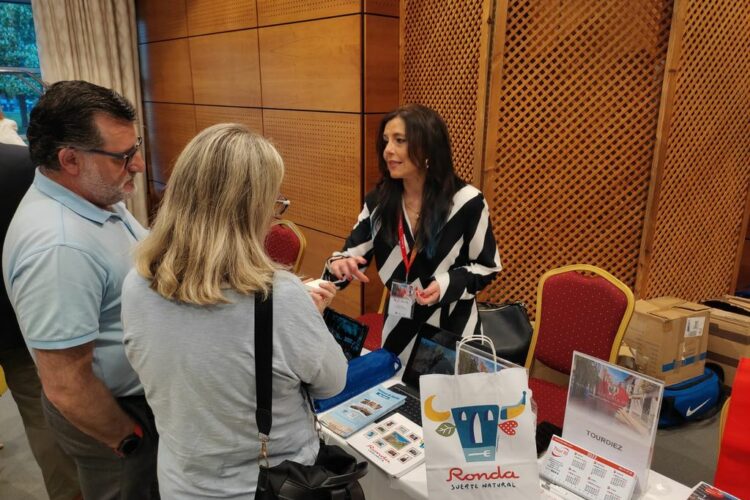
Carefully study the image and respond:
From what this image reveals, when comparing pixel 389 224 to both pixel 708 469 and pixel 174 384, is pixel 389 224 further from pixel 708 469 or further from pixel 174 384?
pixel 708 469

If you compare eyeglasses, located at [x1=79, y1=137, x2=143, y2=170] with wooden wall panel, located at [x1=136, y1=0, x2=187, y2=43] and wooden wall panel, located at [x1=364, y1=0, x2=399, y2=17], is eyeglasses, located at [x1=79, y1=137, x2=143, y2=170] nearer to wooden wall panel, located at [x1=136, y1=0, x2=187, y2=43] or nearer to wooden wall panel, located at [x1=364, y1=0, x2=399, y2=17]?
wooden wall panel, located at [x1=364, y1=0, x2=399, y2=17]

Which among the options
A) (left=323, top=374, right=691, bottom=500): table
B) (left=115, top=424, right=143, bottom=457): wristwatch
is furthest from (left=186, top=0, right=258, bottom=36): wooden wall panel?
(left=323, top=374, right=691, bottom=500): table

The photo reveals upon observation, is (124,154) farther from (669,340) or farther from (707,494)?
(669,340)

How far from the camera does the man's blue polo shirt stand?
3.88 feet

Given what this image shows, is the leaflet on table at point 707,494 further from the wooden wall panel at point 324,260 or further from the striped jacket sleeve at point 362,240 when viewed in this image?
the wooden wall panel at point 324,260

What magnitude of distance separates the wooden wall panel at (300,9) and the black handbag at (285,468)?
2938 mm

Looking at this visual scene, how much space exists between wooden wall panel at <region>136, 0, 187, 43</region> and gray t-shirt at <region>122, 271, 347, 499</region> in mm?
4923

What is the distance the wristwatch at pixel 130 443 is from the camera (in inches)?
54.3

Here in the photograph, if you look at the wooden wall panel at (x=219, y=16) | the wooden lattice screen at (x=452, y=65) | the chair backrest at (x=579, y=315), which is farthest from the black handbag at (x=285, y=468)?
the wooden wall panel at (x=219, y=16)

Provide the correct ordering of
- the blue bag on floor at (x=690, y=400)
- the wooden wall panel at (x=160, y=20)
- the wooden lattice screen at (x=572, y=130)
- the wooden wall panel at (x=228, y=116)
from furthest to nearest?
the wooden wall panel at (x=160, y=20) < the wooden wall panel at (x=228, y=116) < the wooden lattice screen at (x=572, y=130) < the blue bag on floor at (x=690, y=400)

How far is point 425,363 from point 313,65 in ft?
9.24

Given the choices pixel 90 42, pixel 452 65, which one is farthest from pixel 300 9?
pixel 90 42

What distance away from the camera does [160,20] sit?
5441mm

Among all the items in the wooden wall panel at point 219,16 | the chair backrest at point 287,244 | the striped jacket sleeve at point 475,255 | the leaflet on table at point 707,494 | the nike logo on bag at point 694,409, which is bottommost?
the nike logo on bag at point 694,409
